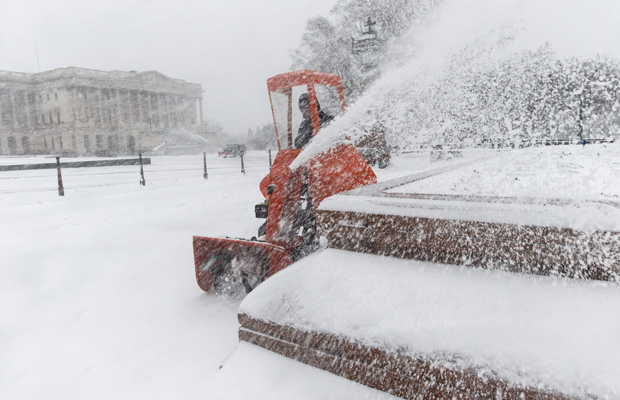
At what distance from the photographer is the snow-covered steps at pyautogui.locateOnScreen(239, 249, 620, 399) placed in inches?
49.8

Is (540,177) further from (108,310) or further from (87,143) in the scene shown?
(87,143)

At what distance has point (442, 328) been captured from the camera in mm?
1498

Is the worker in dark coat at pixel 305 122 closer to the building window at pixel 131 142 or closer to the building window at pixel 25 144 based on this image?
the building window at pixel 131 142

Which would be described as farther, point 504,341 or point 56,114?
point 56,114

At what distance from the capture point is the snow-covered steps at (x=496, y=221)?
1.55 m

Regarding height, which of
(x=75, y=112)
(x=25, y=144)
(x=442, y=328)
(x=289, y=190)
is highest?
(x=75, y=112)

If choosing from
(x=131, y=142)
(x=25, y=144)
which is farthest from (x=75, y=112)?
(x=25, y=144)

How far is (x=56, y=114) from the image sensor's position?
59625 mm

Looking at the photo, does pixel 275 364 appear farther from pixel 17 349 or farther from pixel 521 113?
pixel 521 113

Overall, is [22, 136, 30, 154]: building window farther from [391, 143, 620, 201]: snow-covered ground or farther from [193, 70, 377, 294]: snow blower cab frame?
[391, 143, 620, 201]: snow-covered ground

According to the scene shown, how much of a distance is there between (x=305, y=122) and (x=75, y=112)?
65932 millimetres

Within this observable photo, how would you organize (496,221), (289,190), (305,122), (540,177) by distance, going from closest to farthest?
(496,221) < (540,177) < (289,190) < (305,122)

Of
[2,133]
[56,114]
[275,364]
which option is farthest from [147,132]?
[275,364]

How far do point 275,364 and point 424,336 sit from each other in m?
0.72
